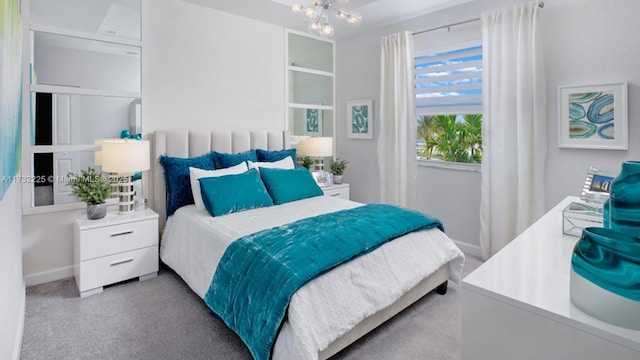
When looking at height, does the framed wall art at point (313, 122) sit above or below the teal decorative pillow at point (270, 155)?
above

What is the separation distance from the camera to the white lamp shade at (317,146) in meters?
4.25

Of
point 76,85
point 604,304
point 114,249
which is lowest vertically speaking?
point 114,249

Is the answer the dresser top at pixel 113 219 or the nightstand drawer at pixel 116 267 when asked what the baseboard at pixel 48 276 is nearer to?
the nightstand drawer at pixel 116 267

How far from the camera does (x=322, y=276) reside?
5.90 ft

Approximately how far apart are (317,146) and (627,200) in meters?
3.53

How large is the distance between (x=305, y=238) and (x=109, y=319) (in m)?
1.46

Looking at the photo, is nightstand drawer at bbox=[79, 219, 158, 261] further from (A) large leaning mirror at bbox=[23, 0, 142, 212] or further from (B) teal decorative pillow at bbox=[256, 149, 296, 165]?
(B) teal decorative pillow at bbox=[256, 149, 296, 165]

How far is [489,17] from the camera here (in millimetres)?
3182

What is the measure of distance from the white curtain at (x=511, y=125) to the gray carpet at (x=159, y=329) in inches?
38.2

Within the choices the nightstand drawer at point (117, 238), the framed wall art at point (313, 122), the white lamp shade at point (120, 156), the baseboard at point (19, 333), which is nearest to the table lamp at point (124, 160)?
the white lamp shade at point (120, 156)

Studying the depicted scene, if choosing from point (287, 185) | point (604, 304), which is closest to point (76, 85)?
point (287, 185)

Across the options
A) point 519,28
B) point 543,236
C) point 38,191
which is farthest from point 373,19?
point 38,191

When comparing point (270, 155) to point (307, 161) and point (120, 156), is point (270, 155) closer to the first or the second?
point (307, 161)

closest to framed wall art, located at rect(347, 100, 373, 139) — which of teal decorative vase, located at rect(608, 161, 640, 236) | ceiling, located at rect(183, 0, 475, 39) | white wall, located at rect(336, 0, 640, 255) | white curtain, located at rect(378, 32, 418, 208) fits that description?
white curtain, located at rect(378, 32, 418, 208)
